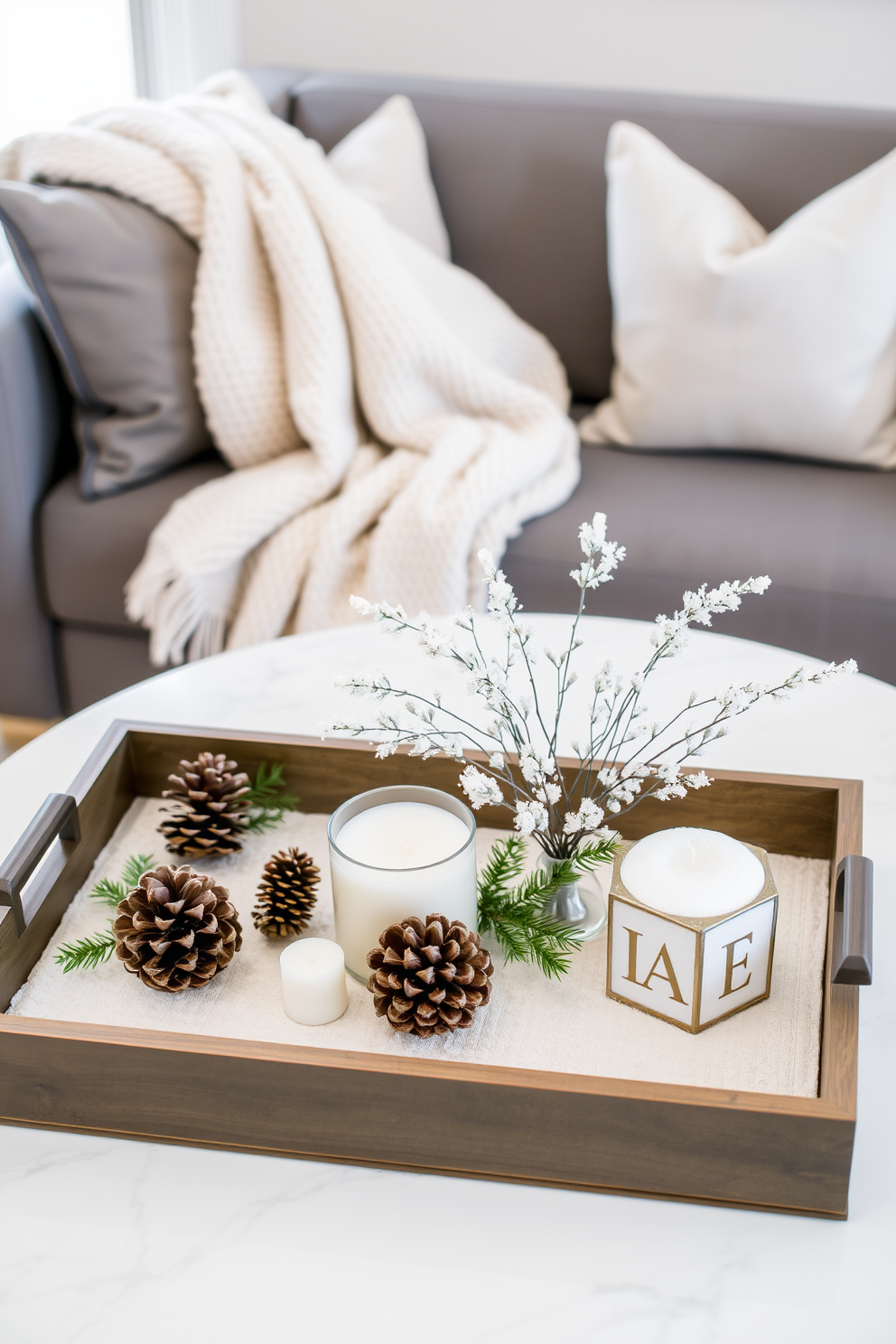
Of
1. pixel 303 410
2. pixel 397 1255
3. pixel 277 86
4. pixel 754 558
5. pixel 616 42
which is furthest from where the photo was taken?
pixel 616 42

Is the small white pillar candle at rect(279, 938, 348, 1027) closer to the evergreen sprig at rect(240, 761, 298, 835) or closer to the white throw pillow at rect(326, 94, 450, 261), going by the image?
the evergreen sprig at rect(240, 761, 298, 835)

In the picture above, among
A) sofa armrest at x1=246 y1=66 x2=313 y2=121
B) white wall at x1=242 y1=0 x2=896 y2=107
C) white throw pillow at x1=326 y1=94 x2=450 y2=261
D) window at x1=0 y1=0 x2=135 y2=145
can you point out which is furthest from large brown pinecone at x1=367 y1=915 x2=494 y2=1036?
white wall at x1=242 y1=0 x2=896 y2=107

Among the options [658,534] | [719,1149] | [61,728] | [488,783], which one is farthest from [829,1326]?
[658,534]

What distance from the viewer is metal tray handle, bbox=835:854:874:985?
0.67m

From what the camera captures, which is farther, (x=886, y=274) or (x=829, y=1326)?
(x=886, y=274)

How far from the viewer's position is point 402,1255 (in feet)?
2.05

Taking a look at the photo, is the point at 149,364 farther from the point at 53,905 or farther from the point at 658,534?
the point at 53,905

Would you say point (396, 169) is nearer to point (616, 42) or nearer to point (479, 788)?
point (616, 42)

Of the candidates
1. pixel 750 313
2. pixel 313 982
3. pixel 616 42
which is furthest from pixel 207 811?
pixel 616 42

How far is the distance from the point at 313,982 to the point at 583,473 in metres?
1.19

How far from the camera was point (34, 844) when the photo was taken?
2.61 ft

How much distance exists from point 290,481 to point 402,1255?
47.4 inches

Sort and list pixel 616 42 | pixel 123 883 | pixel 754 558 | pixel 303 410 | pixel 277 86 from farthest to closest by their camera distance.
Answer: pixel 616 42, pixel 277 86, pixel 303 410, pixel 754 558, pixel 123 883

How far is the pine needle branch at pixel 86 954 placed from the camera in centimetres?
78
